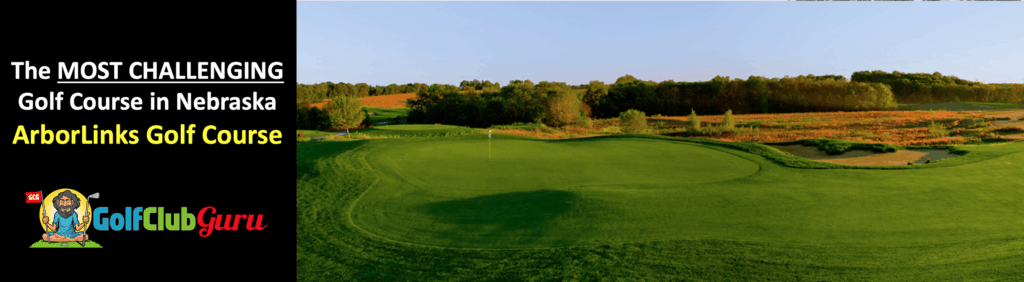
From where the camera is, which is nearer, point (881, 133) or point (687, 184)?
point (687, 184)

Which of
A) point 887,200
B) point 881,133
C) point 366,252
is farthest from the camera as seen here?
point 881,133

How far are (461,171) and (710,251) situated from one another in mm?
5942

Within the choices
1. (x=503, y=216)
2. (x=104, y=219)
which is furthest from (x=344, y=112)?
(x=104, y=219)

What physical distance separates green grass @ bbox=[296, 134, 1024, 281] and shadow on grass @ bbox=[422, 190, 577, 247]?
1.1 inches

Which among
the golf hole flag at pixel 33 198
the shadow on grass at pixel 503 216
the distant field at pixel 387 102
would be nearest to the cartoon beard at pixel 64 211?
the golf hole flag at pixel 33 198

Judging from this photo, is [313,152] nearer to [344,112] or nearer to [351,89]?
[344,112]

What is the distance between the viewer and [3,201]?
13.8 ft

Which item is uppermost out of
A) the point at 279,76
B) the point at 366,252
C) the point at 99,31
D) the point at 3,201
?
the point at 99,31

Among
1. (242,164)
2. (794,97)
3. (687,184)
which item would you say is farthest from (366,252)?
(794,97)

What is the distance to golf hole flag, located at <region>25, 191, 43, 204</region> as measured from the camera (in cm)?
418

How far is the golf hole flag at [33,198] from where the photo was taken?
4184 mm

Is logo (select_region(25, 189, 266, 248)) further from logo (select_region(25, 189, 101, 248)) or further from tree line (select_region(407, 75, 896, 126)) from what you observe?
tree line (select_region(407, 75, 896, 126))

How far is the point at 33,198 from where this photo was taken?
4.19 m

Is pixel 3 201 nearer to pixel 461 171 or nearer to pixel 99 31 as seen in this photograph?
pixel 99 31
